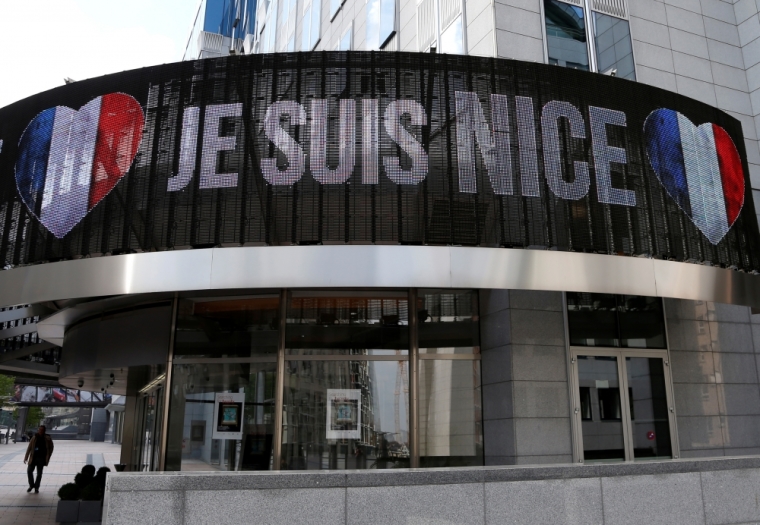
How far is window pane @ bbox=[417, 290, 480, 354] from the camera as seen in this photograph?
11.8 metres

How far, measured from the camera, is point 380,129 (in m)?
10.1

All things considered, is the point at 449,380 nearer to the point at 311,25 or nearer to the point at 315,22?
the point at 315,22

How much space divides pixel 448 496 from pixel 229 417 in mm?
5236

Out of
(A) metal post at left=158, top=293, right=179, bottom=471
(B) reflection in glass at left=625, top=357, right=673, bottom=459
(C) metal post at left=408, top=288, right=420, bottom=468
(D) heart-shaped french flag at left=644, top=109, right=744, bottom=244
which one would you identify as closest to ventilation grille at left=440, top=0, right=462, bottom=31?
(D) heart-shaped french flag at left=644, top=109, right=744, bottom=244

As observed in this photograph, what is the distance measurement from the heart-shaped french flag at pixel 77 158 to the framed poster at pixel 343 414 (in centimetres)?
488

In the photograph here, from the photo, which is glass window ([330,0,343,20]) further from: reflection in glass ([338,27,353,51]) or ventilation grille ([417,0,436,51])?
ventilation grille ([417,0,436,51])

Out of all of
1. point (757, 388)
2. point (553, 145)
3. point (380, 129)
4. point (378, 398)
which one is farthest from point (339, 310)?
point (757, 388)

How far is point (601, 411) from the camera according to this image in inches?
466

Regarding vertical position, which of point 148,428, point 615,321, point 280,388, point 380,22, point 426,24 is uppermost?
point 380,22

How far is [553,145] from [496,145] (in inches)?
37.1

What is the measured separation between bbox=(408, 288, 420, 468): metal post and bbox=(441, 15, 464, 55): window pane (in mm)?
5424

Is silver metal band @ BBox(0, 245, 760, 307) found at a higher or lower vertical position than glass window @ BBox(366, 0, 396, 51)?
lower

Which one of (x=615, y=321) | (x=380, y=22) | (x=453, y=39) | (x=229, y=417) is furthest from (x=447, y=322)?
(x=380, y=22)

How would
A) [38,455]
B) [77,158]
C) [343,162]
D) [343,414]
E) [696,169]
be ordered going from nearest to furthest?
[343,162], [77,158], [343,414], [696,169], [38,455]
